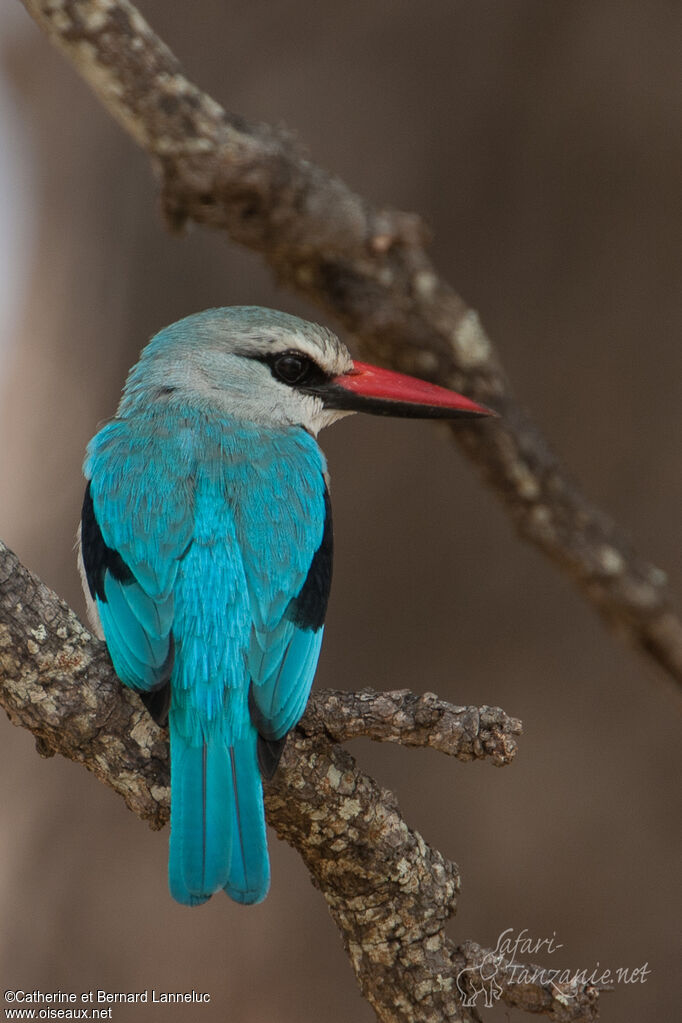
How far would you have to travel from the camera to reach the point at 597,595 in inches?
129

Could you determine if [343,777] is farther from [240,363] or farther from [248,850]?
[240,363]

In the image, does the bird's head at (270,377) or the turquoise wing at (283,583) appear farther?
the bird's head at (270,377)

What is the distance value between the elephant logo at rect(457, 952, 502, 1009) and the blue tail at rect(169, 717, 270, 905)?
0.48 m

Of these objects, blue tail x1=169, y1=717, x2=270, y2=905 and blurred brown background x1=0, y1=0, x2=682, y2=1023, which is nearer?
blue tail x1=169, y1=717, x2=270, y2=905

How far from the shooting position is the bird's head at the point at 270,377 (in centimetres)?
307

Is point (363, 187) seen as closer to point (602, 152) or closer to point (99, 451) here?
point (602, 152)

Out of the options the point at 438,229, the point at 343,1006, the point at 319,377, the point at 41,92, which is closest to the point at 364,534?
the point at 319,377

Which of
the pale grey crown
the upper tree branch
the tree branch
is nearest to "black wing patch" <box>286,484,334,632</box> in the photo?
the tree branch

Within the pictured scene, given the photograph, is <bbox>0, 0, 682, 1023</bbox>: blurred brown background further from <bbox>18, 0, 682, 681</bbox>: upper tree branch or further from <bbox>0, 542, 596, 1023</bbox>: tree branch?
<bbox>0, 542, 596, 1023</bbox>: tree branch

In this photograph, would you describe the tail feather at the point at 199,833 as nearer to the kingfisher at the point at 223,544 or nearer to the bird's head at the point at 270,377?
the kingfisher at the point at 223,544

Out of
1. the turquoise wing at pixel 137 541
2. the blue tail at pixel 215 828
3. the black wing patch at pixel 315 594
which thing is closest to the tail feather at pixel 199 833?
the blue tail at pixel 215 828

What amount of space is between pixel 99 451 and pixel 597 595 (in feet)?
4.97

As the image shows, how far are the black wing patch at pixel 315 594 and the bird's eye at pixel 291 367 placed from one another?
0.56m

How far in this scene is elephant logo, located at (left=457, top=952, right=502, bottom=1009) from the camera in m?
2.27
